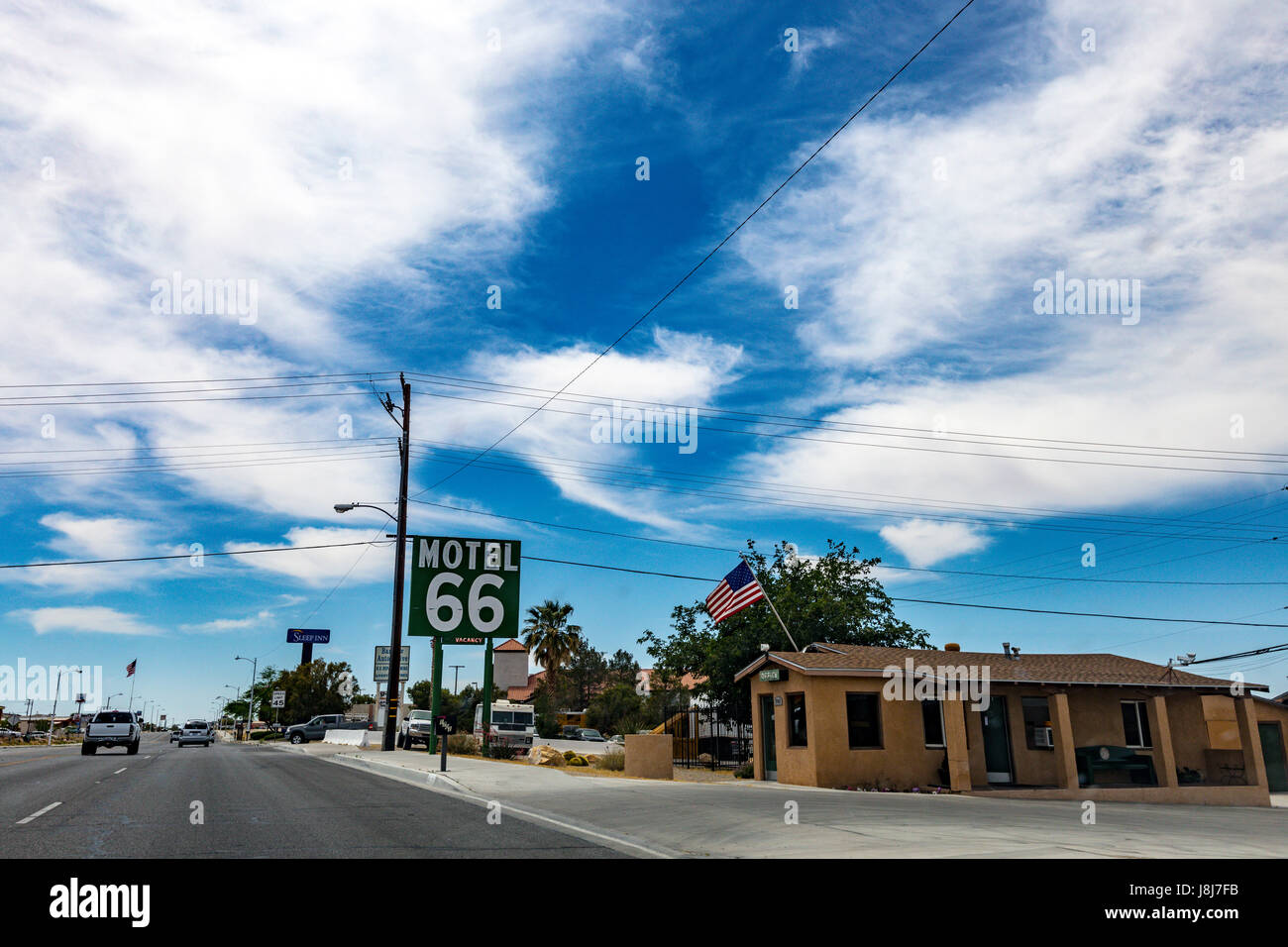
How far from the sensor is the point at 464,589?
105 feet

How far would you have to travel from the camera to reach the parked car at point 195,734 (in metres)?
50.3

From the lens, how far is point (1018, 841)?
10320 mm

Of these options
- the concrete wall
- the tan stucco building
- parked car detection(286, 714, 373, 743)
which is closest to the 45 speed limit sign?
the concrete wall

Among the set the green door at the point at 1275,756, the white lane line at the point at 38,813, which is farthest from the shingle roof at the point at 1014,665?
the white lane line at the point at 38,813

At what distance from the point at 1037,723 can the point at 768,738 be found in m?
7.53

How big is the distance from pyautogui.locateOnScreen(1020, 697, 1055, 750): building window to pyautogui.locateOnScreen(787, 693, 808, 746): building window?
6.50m

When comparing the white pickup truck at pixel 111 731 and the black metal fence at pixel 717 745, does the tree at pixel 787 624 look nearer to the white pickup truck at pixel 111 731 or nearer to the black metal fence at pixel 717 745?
the black metal fence at pixel 717 745

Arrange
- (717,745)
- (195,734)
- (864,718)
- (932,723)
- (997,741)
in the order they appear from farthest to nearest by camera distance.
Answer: (195,734) → (717,745) → (997,741) → (932,723) → (864,718)

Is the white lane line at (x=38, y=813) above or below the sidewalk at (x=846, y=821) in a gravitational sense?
above

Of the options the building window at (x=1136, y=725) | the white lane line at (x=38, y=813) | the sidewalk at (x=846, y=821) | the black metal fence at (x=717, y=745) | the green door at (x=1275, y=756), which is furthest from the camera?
the black metal fence at (x=717, y=745)

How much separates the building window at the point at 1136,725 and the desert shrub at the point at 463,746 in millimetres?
21619

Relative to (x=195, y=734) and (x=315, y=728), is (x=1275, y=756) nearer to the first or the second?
(x=315, y=728)

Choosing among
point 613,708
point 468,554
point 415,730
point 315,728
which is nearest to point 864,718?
point 468,554

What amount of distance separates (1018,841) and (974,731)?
13885 mm
